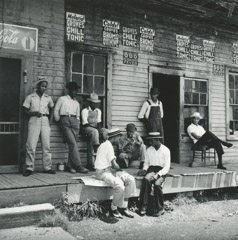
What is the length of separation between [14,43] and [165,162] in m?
3.97

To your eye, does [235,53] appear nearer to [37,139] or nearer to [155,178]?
[155,178]

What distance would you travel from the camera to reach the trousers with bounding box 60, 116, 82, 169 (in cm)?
745

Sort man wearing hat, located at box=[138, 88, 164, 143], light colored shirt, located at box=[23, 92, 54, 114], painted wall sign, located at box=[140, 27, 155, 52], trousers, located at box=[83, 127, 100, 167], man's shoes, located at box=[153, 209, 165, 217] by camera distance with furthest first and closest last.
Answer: painted wall sign, located at box=[140, 27, 155, 52]
man wearing hat, located at box=[138, 88, 164, 143]
trousers, located at box=[83, 127, 100, 167]
light colored shirt, located at box=[23, 92, 54, 114]
man's shoes, located at box=[153, 209, 165, 217]

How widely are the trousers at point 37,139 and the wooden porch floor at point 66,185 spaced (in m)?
0.26

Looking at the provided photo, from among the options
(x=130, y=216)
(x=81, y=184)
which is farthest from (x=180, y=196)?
(x=81, y=184)

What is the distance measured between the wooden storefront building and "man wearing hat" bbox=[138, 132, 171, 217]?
1.91 m

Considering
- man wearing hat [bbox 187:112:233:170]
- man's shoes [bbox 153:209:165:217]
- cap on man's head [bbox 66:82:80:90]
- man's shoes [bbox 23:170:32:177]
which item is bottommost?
man's shoes [bbox 153:209:165:217]

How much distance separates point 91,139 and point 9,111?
186cm

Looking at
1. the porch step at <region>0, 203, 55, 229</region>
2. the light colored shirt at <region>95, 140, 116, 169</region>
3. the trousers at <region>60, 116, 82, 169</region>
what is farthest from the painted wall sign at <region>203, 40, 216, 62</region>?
the porch step at <region>0, 203, 55, 229</region>

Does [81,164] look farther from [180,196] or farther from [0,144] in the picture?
[180,196]

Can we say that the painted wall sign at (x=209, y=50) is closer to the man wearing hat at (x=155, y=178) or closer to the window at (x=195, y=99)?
the window at (x=195, y=99)

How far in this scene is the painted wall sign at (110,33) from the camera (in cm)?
859

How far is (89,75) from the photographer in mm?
8336

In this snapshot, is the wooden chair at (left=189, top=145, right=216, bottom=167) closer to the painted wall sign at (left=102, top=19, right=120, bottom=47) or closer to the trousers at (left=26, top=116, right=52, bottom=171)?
the painted wall sign at (left=102, top=19, right=120, bottom=47)
